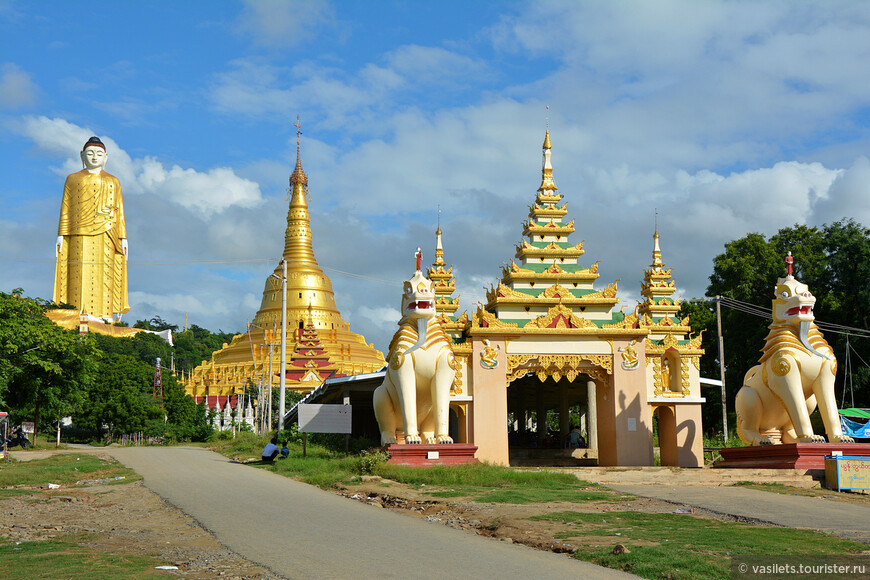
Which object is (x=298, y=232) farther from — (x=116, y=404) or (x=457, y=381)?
(x=457, y=381)

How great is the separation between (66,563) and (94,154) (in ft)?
267

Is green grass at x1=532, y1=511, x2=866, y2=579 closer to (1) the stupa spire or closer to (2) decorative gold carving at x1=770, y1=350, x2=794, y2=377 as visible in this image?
(2) decorative gold carving at x1=770, y1=350, x2=794, y2=377

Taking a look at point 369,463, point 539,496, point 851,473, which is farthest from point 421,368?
point 851,473

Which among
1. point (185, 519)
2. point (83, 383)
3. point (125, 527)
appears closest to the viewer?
point (125, 527)

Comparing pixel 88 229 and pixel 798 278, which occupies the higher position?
pixel 88 229

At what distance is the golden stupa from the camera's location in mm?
78375

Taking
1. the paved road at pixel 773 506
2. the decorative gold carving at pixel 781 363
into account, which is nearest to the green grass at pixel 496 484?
the paved road at pixel 773 506

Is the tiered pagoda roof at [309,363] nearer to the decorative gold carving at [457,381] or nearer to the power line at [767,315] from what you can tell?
the power line at [767,315]

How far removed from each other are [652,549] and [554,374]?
17495 mm

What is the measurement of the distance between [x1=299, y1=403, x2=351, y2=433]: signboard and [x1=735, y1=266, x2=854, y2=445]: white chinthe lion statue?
11.0 metres

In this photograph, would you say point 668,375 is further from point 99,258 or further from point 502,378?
point 99,258

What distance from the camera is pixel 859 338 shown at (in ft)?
135

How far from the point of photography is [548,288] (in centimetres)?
2945

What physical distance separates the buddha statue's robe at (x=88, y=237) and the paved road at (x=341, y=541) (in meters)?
73.1
